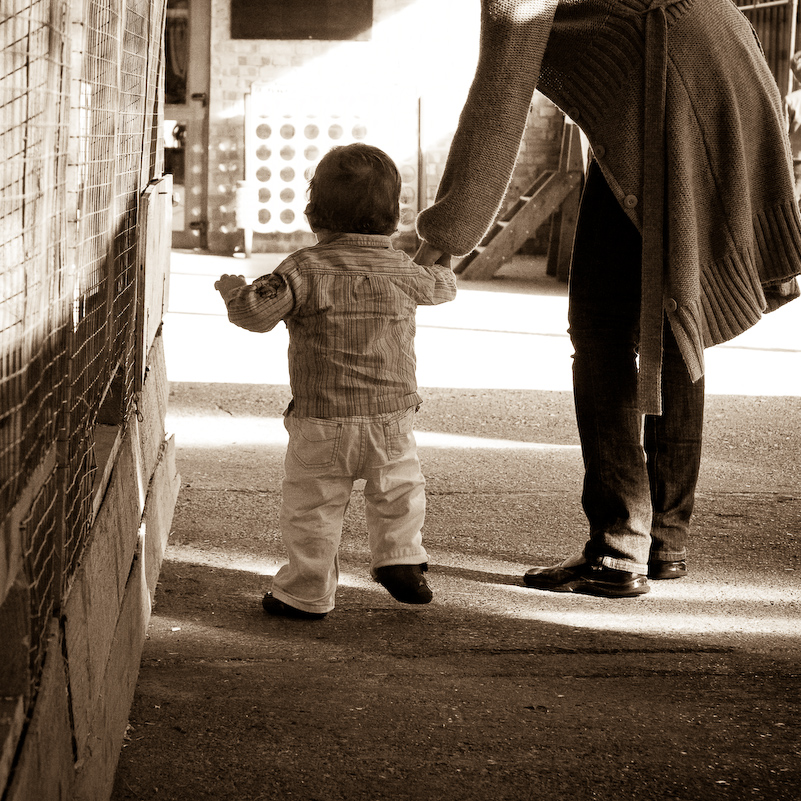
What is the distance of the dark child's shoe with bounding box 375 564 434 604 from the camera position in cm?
305

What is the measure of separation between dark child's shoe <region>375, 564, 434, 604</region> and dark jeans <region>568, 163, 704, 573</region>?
0.49 metres

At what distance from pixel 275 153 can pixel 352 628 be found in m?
10.8

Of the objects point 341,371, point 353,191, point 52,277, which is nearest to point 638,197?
point 353,191

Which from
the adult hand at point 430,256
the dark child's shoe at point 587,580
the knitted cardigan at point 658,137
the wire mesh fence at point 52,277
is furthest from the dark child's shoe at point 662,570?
the wire mesh fence at point 52,277

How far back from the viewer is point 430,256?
3.08 metres

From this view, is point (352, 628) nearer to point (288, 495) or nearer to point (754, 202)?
point (288, 495)

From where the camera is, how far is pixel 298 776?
218cm

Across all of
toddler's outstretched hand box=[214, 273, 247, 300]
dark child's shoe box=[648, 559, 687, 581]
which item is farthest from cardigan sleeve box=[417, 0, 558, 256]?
dark child's shoe box=[648, 559, 687, 581]

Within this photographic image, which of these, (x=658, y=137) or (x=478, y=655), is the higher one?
(x=658, y=137)

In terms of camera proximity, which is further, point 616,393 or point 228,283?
point 616,393

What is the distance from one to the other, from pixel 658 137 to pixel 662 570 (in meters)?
1.21

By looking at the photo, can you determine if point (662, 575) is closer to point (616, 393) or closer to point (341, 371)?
point (616, 393)

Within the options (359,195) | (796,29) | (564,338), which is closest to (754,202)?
(359,195)

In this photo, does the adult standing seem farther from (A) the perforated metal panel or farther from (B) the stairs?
(A) the perforated metal panel
